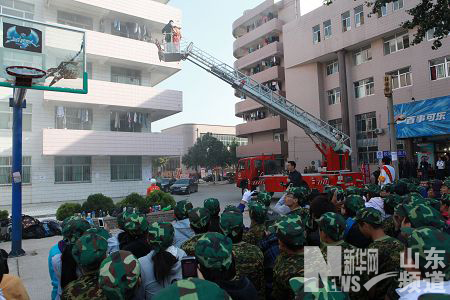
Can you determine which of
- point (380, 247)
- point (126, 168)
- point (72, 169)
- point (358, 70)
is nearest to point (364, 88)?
point (358, 70)

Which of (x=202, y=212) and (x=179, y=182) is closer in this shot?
(x=202, y=212)

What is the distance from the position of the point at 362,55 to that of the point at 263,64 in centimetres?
1290

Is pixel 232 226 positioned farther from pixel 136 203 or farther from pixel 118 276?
pixel 136 203

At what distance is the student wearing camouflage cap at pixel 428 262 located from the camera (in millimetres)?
1791

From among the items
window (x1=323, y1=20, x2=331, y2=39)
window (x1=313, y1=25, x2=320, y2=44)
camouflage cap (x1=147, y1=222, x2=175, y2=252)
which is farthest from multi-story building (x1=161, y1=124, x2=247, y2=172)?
camouflage cap (x1=147, y1=222, x2=175, y2=252)

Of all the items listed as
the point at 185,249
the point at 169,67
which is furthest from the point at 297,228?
the point at 169,67

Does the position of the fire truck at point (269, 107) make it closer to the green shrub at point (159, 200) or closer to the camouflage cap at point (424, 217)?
the green shrub at point (159, 200)

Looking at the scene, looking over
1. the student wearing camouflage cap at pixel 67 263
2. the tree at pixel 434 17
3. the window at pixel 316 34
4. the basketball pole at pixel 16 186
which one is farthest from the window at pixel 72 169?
the window at pixel 316 34

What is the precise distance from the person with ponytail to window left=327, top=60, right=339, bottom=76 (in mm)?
27272

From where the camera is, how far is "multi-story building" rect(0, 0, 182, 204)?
720 inches

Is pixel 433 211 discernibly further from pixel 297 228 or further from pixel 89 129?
pixel 89 129

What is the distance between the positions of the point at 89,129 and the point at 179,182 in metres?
8.44

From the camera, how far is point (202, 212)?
11.2ft

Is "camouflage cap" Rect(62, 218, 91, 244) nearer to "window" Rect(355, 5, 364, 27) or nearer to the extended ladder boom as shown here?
the extended ladder boom
